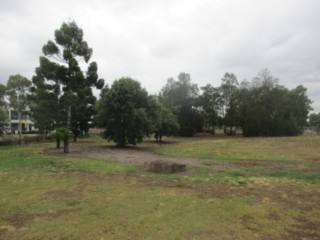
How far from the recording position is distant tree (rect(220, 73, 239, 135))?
49.0m

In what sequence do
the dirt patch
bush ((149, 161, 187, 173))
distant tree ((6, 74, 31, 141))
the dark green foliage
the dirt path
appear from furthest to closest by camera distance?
1. the dark green foliage
2. distant tree ((6, 74, 31, 141))
3. the dirt path
4. the dirt patch
5. bush ((149, 161, 187, 173))

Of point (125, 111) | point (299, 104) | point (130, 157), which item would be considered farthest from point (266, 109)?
point (130, 157)

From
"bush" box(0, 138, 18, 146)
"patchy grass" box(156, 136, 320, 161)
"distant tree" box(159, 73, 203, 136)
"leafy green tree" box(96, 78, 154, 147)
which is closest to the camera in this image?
"patchy grass" box(156, 136, 320, 161)

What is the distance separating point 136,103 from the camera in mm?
23812

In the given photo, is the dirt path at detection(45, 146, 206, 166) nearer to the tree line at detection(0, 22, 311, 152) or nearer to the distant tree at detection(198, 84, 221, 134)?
the tree line at detection(0, 22, 311, 152)

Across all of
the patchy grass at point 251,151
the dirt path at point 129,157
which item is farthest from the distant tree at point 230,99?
the dirt path at point 129,157

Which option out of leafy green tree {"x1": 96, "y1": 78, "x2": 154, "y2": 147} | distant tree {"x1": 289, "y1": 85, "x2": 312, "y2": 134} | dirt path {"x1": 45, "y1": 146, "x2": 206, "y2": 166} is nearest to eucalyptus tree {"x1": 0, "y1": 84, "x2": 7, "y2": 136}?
leafy green tree {"x1": 96, "y1": 78, "x2": 154, "y2": 147}

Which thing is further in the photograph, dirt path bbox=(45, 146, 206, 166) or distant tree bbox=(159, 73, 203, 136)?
distant tree bbox=(159, 73, 203, 136)

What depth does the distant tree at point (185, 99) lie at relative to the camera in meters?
47.8

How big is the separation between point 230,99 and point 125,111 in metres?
31.7

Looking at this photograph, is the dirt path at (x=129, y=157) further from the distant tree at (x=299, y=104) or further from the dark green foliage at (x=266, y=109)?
the distant tree at (x=299, y=104)

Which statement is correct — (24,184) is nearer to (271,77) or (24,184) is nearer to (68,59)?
A: (68,59)

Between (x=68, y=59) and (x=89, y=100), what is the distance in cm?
451

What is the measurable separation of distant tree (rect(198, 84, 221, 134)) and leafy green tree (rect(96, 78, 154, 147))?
89.8ft
